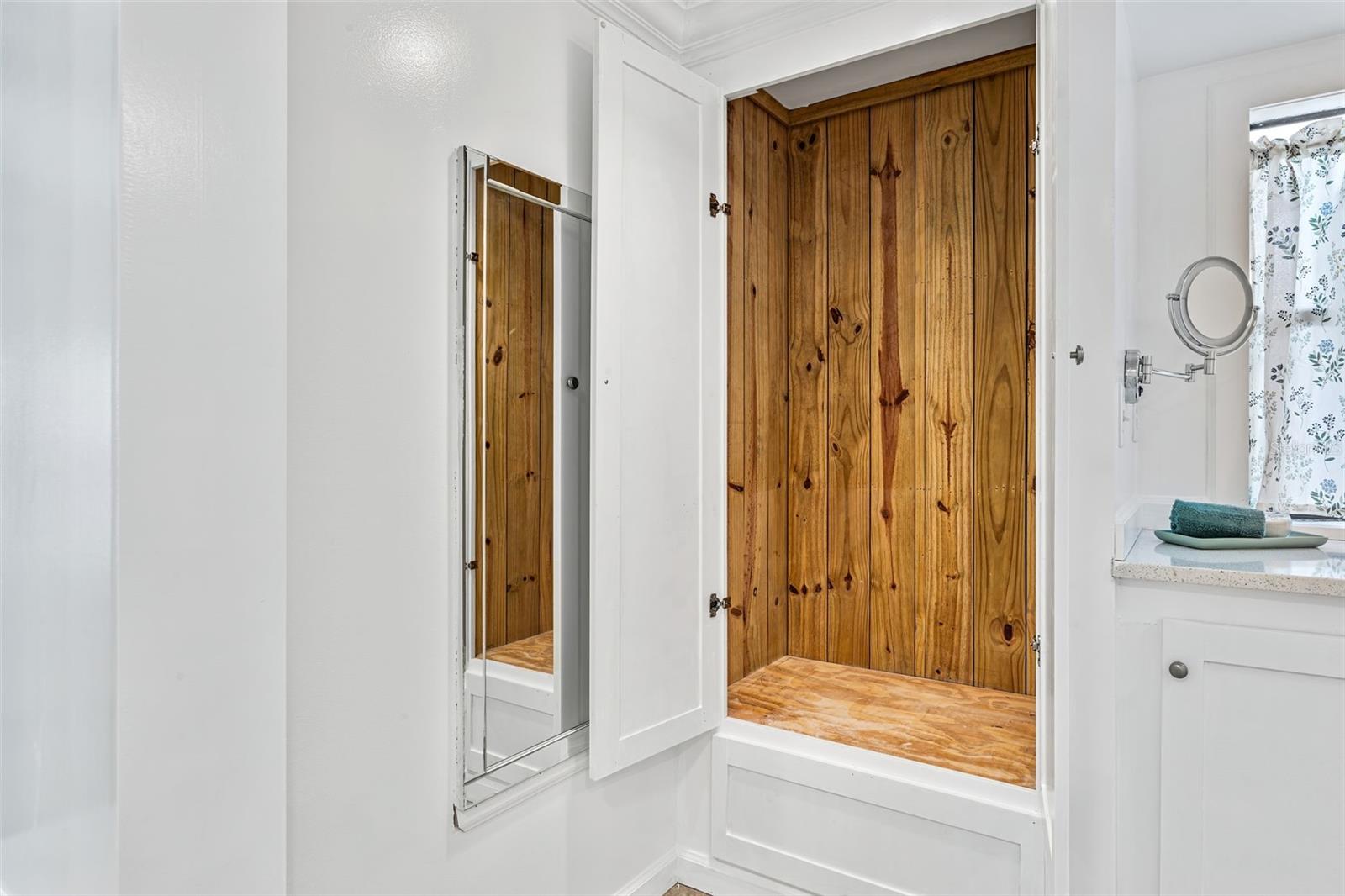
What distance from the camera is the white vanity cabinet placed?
49.5 inches

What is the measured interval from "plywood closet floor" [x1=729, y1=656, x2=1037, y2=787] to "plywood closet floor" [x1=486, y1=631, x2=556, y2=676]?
0.69 m

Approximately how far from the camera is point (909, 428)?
99.6 inches

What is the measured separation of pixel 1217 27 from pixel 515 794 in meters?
2.48

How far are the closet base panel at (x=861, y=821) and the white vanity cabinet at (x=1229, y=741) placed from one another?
0.29 meters

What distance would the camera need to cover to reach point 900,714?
85.0 inches

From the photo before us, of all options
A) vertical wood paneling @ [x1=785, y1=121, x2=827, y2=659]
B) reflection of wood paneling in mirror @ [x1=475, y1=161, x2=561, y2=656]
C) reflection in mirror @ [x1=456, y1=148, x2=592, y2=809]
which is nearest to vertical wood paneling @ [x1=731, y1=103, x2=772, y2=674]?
vertical wood paneling @ [x1=785, y1=121, x2=827, y2=659]

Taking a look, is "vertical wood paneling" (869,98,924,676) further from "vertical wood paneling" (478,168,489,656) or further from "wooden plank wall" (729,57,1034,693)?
"vertical wood paneling" (478,168,489,656)

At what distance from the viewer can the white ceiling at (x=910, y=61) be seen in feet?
6.66

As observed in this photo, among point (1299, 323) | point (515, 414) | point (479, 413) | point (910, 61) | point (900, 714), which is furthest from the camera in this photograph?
point (910, 61)

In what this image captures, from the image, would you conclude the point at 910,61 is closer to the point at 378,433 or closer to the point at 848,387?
the point at 848,387

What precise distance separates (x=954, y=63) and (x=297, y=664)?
2397mm

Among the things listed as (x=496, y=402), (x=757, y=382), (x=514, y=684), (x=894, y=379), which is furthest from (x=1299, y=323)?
(x=514, y=684)

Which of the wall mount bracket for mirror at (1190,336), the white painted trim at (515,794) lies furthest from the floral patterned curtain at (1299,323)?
the white painted trim at (515,794)

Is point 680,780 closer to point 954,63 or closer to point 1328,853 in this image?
point 1328,853
